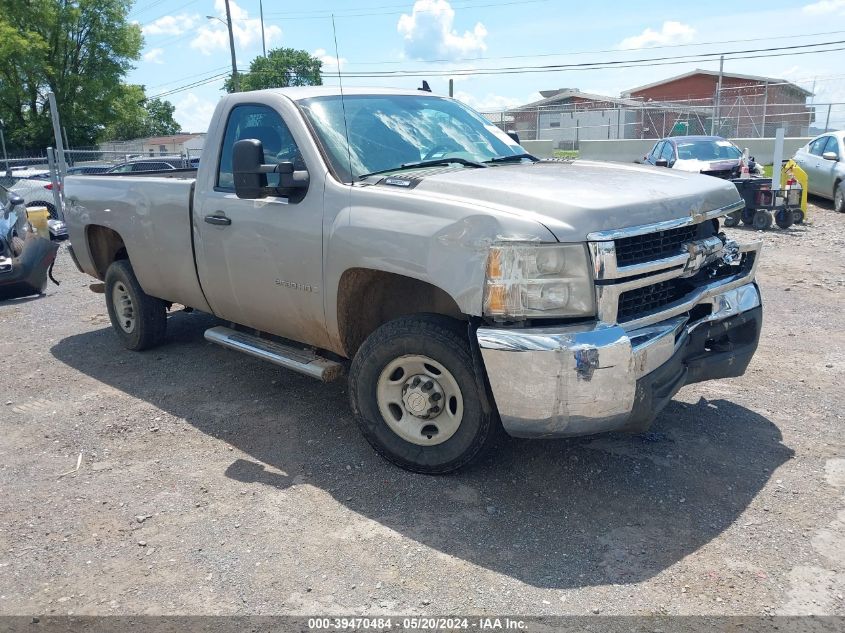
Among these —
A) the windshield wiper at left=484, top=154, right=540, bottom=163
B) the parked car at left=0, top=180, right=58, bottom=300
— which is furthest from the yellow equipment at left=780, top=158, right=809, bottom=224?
the parked car at left=0, top=180, right=58, bottom=300

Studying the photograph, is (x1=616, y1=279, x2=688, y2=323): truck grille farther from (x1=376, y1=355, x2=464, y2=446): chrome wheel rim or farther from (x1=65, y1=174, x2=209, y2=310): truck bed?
(x1=65, y1=174, x2=209, y2=310): truck bed

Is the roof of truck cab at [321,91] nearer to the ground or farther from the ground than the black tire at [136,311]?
farther from the ground

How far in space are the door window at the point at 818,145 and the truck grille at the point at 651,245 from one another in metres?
13.7

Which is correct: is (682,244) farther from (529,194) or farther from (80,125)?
(80,125)

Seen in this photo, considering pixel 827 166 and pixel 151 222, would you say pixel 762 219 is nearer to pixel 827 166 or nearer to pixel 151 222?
pixel 827 166

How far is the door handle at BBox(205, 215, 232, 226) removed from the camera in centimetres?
472

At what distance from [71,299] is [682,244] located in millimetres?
7725

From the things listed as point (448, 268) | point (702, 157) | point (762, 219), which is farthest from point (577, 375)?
point (702, 157)

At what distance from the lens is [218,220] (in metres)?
4.77

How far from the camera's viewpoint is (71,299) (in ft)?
29.6

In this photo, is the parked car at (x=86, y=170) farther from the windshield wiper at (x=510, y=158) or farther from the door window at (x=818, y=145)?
the door window at (x=818, y=145)

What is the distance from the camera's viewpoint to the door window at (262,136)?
4.53 m

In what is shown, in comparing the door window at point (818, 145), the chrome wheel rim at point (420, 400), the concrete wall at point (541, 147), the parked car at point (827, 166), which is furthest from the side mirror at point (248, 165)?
the concrete wall at point (541, 147)

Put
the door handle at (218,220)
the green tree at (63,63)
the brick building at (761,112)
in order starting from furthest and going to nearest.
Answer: the green tree at (63,63), the brick building at (761,112), the door handle at (218,220)
